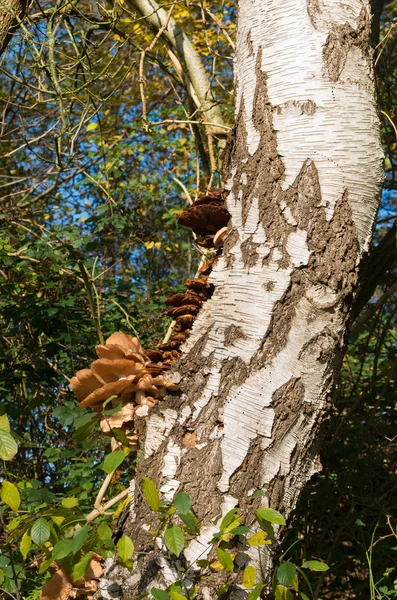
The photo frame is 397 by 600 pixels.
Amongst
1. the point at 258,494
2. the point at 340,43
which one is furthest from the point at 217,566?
the point at 340,43

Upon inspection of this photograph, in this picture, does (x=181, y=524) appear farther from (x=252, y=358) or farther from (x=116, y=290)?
(x=116, y=290)

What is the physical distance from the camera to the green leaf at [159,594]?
49.8 inches

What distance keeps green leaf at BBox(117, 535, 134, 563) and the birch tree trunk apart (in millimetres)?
69

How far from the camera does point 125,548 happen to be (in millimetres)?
1345

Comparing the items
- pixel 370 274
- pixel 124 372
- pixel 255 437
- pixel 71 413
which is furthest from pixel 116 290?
pixel 255 437

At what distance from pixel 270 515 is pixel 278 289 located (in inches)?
19.1

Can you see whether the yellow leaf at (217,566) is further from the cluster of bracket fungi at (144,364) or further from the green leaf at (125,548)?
the cluster of bracket fungi at (144,364)

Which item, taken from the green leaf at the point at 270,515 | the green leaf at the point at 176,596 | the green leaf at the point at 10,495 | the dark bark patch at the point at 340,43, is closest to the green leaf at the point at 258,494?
the green leaf at the point at 270,515

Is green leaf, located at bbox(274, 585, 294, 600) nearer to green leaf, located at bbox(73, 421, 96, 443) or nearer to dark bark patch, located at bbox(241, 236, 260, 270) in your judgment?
green leaf, located at bbox(73, 421, 96, 443)

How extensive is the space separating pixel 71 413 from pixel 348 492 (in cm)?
140

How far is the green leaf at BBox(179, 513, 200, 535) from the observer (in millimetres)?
1289

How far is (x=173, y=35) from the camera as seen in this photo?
3271 millimetres

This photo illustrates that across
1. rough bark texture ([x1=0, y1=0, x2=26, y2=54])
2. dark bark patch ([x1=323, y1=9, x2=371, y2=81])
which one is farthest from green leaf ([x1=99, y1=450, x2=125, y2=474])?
rough bark texture ([x1=0, y1=0, x2=26, y2=54])

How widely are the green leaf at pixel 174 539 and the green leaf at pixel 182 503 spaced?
0.04 m
